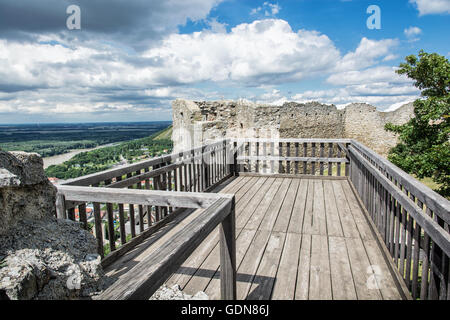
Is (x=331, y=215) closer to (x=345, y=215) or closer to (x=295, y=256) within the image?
(x=345, y=215)

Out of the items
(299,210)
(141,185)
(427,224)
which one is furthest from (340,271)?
(141,185)

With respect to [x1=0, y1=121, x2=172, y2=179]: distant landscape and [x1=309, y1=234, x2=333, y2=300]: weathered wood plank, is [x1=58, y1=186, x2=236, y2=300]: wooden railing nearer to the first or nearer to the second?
[x1=0, y1=121, x2=172, y2=179]: distant landscape

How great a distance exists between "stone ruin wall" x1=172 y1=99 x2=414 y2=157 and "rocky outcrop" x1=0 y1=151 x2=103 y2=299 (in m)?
6.09

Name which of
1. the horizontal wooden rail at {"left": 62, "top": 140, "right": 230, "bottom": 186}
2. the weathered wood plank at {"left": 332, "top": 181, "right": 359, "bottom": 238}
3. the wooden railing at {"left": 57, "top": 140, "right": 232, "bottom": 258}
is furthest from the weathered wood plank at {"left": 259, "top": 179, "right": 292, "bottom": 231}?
the horizontal wooden rail at {"left": 62, "top": 140, "right": 230, "bottom": 186}

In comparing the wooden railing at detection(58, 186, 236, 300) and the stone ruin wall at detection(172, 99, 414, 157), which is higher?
Result: the stone ruin wall at detection(172, 99, 414, 157)

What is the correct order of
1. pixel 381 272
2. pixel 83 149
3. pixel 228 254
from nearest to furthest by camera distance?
pixel 228 254, pixel 381 272, pixel 83 149

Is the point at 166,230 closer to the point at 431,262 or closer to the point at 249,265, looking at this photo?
the point at 249,265

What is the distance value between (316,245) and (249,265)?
2.81 ft

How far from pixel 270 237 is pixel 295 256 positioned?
1.62 ft

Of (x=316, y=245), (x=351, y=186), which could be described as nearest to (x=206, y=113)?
(x=351, y=186)

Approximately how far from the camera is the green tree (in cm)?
903

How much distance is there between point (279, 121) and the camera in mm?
11172

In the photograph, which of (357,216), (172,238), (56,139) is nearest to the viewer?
(172,238)
